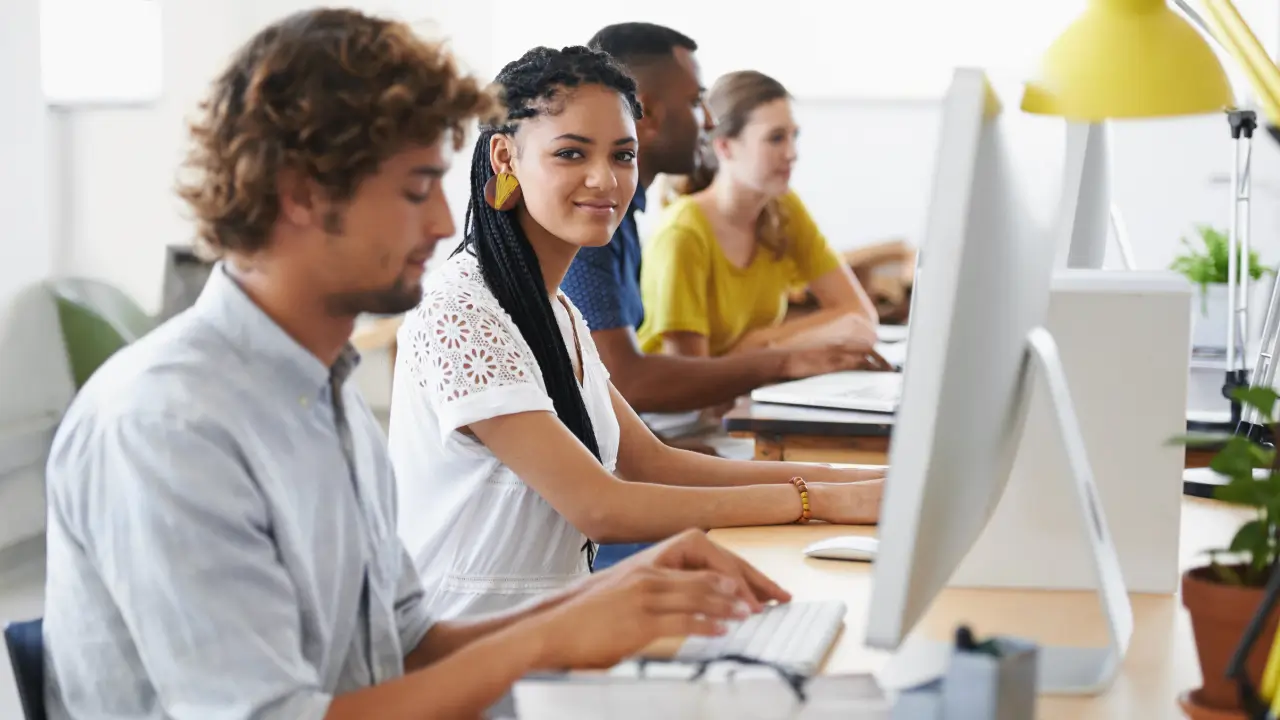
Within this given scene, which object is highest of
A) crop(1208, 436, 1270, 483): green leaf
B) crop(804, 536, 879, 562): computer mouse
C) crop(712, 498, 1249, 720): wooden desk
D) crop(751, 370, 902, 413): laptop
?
crop(1208, 436, 1270, 483): green leaf

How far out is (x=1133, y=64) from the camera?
3.89 feet

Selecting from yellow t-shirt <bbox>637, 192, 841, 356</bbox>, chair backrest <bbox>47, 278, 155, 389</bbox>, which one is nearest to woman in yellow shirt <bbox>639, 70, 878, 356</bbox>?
yellow t-shirt <bbox>637, 192, 841, 356</bbox>

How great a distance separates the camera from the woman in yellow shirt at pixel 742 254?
10.5 ft

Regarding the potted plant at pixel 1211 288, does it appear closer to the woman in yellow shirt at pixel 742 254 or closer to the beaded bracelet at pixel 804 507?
the woman in yellow shirt at pixel 742 254

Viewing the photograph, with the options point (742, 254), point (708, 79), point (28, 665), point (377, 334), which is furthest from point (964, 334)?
point (708, 79)

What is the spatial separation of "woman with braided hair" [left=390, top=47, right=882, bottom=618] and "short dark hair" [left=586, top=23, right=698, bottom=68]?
96cm

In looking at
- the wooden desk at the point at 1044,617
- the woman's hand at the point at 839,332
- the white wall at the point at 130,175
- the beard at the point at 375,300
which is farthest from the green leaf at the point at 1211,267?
the white wall at the point at 130,175

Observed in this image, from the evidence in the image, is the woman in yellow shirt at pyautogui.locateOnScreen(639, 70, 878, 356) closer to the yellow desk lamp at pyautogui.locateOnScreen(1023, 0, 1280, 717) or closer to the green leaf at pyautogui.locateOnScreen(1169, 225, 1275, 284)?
the green leaf at pyautogui.locateOnScreen(1169, 225, 1275, 284)

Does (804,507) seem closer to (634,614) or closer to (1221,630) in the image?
(634,614)

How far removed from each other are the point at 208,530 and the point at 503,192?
0.95m

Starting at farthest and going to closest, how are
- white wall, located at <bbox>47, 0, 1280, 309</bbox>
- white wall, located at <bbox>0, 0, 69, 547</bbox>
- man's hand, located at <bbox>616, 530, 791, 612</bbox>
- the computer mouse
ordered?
white wall, located at <bbox>47, 0, 1280, 309</bbox> → white wall, located at <bbox>0, 0, 69, 547</bbox> → the computer mouse → man's hand, located at <bbox>616, 530, 791, 612</bbox>

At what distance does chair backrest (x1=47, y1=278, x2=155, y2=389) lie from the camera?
4184 mm

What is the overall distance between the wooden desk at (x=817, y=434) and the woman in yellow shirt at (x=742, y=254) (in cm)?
66

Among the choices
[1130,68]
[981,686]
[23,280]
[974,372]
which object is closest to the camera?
[981,686]
